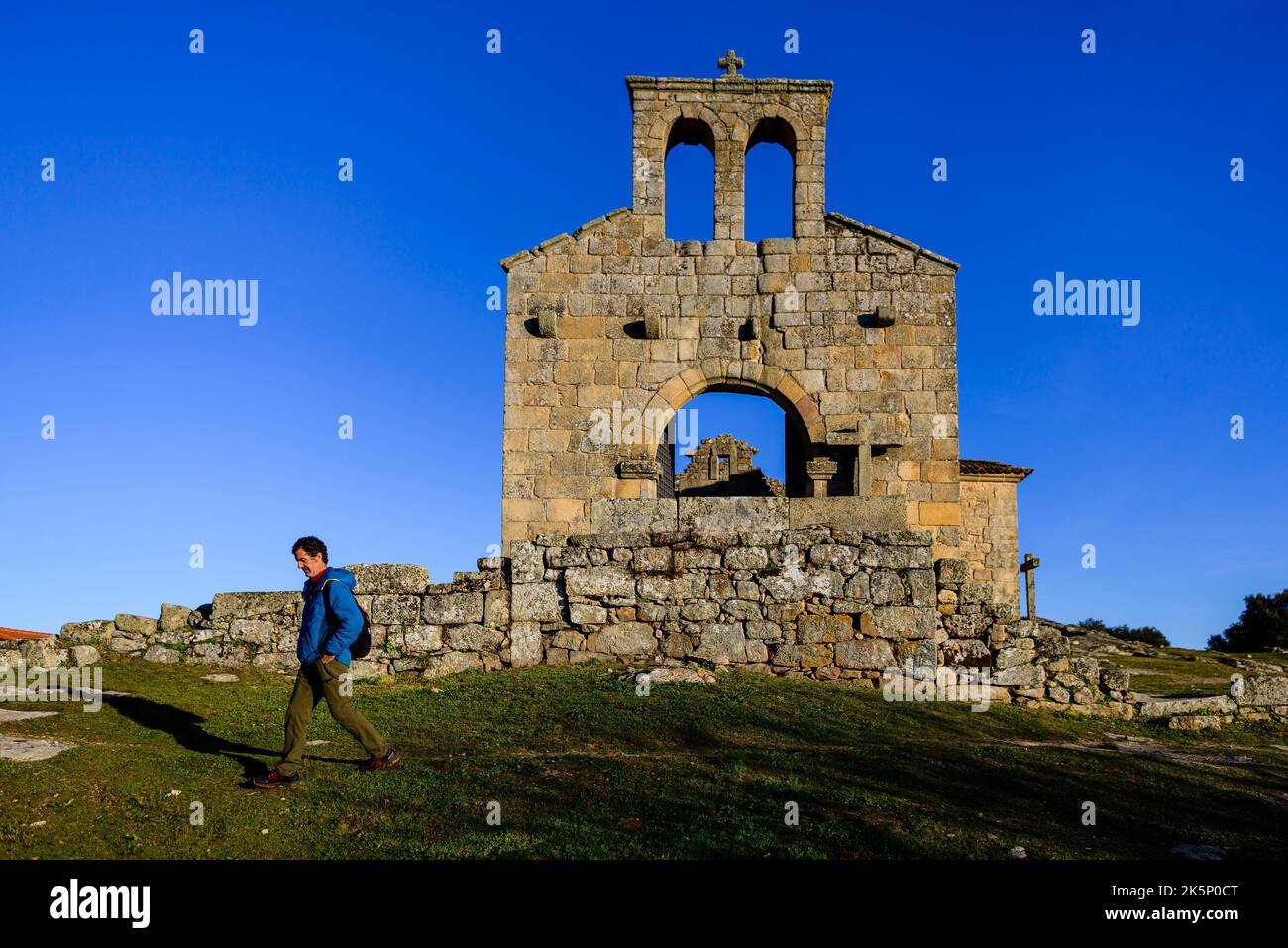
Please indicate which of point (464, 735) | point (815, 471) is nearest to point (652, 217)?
point (815, 471)

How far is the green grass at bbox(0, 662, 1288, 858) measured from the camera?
6.06 m

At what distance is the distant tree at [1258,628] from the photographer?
3325 cm

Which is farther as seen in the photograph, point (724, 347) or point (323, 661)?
point (724, 347)

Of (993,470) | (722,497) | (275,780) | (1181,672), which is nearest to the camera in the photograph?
(275,780)

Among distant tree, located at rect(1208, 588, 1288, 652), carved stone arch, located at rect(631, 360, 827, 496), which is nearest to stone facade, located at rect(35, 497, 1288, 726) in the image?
carved stone arch, located at rect(631, 360, 827, 496)

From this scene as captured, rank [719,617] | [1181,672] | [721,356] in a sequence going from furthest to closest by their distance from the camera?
[1181,672]
[721,356]
[719,617]

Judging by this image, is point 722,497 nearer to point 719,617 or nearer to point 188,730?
point 719,617

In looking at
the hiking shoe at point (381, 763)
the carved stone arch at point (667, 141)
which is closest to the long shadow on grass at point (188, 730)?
the hiking shoe at point (381, 763)

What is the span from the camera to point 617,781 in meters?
7.38

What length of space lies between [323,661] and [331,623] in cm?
28

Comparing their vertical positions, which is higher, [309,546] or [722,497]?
[722,497]

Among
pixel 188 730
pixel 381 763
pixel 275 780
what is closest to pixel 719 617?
pixel 381 763
